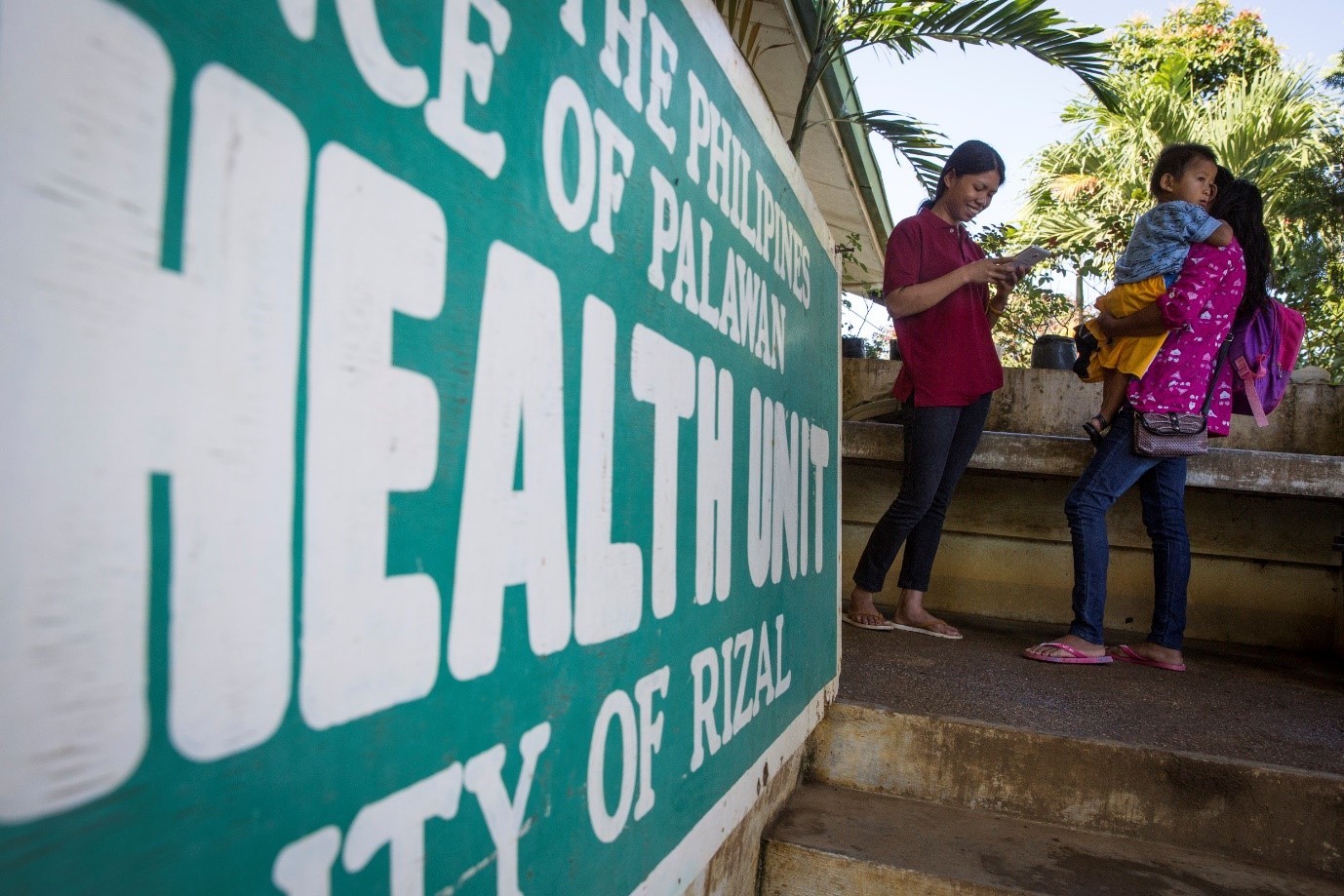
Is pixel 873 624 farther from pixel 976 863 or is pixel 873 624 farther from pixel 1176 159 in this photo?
pixel 1176 159

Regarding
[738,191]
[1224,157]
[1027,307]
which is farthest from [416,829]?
[1027,307]

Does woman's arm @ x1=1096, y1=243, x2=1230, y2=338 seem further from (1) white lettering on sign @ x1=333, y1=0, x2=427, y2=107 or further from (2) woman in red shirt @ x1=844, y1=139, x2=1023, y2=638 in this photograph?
(1) white lettering on sign @ x1=333, y1=0, x2=427, y2=107

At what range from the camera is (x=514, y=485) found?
67 centimetres

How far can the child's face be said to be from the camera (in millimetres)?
2193

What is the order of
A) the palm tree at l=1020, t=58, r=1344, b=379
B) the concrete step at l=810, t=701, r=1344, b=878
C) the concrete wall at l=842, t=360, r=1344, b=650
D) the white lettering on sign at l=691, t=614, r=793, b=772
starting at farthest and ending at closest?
the palm tree at l=1020, t=58, r=1344, b=379, the concrete wall at l=842, t=360, r=1344, b=650, the concrete step at l=810, t=701, r=1344, b=878, the white lettering on sign at l=691, t=614, r=793, b=772

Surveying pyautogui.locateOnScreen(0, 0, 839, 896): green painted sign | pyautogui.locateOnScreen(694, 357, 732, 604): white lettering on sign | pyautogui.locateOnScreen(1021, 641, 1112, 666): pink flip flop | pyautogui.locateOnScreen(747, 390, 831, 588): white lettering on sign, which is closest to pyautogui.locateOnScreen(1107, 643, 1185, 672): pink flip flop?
pyautogui.locateOnScreen(1021, 641, 1112, 666): pink flip flop

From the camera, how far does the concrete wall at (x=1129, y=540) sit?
127 inches

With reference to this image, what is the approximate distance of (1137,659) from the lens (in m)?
2.51

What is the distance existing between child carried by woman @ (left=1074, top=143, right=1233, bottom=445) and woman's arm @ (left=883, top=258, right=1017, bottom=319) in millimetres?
275

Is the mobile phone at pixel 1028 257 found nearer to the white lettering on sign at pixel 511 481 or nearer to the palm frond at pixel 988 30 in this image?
the palm frond at pixel 988 30

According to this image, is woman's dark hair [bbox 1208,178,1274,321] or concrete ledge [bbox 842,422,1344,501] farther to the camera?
concrete ledge [bbox 842,422,1344,501]

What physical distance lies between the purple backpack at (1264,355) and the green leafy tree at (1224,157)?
477 cm

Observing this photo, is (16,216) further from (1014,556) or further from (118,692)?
(1014,556)

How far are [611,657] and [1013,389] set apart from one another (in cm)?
324
